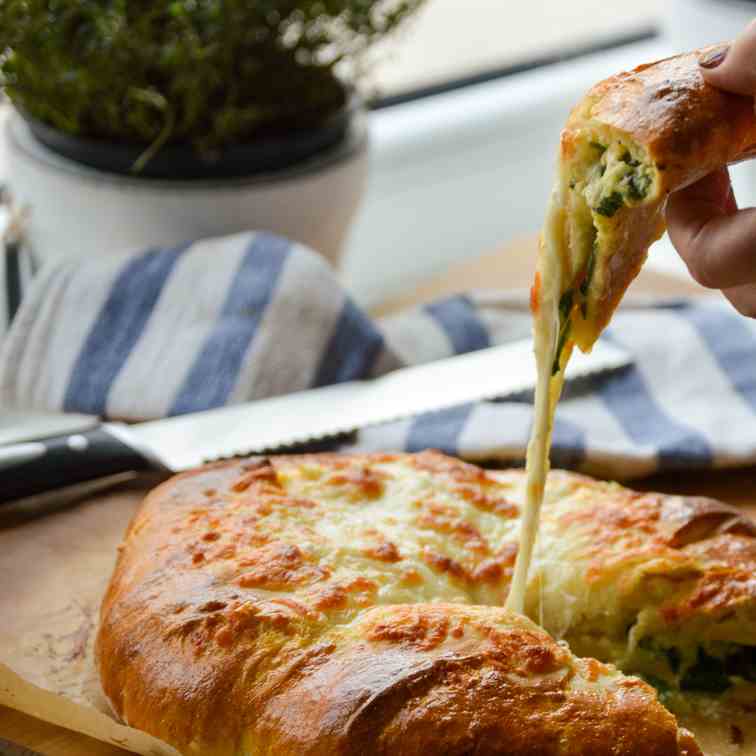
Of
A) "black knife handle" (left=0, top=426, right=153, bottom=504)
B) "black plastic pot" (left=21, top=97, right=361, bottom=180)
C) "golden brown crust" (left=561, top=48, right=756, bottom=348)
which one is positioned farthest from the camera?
"black plastic pot" (left=21, top=97, right=361, bottom=180)

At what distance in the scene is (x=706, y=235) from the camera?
210cm

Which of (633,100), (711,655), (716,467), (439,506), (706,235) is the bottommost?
(716,467)

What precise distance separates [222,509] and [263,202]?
131cm

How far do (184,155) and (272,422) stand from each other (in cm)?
83

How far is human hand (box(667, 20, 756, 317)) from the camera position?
76.7 inches

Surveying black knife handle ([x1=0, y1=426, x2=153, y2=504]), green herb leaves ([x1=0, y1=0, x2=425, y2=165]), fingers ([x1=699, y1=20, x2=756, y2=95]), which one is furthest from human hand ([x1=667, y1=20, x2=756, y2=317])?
green herb leaves ([x1=0, y1=0, x2=425, y2=165])

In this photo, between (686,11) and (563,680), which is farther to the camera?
(686,11)

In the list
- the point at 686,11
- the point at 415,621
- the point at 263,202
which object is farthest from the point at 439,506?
the point at 686,11

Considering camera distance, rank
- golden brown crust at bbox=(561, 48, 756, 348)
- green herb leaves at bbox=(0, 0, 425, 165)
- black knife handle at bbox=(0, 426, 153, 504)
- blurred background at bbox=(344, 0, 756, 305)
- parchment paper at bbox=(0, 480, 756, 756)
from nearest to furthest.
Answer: golden brown crust at bbox=(561, 48, 756, 348)
parchment paper at bbox=(0, 480, 756, 756)
black knife handle at bbox=(0, 426, 153, 504)
green herb leaves at bbox=(0, 0, 425, 165)
blurred background at bbox=(344, 0, 756, 305)

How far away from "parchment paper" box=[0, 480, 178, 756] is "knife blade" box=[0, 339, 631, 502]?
0.26 feet

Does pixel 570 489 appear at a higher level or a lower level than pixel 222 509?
lower

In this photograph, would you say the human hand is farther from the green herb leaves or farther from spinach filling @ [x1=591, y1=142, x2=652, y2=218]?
the green herb leaves

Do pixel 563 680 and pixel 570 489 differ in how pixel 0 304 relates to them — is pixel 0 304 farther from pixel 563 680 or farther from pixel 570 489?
pixel 563 680

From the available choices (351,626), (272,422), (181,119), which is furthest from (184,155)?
(351,626)
